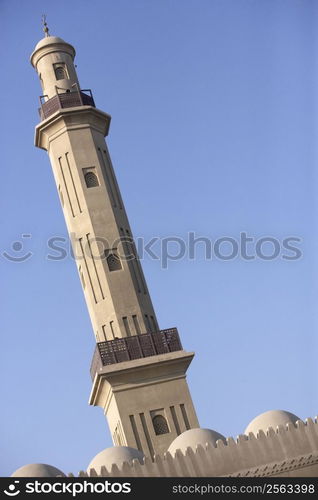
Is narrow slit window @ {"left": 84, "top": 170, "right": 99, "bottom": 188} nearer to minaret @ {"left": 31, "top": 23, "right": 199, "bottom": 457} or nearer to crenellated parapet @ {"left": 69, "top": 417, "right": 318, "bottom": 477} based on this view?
minaret @ {"left": 31, "top": 23, "right": 199, "bottom": 457}

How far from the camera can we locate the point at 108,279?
131 ft

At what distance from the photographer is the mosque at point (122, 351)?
1254 inches

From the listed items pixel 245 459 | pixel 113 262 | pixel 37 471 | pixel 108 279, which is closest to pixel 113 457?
pixel 37 471

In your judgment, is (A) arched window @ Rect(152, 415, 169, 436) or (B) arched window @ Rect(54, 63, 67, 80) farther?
(B) arched window @ Rect(54, 63, 67, 80)

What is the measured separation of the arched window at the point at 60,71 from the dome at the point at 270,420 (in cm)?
1645

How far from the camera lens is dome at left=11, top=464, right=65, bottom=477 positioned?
101 feet

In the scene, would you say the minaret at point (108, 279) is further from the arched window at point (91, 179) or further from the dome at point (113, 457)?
the dome at point (113, 457)

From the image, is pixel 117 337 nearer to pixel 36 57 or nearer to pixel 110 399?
pixel 110 399

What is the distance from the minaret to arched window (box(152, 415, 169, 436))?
33 mm

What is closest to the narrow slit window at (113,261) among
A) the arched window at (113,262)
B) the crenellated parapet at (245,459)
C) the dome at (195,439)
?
the arched window at (113,262)

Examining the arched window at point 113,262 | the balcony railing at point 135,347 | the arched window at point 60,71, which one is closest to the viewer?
the balcony railing at point 135,347
